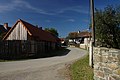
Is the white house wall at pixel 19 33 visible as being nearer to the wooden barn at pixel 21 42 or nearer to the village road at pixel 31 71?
the wooden barn at pixel 21 42

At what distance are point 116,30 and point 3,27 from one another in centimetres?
4426

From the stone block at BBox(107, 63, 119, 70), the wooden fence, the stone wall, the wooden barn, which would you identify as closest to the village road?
the stone wall

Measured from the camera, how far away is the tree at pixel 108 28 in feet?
50.0

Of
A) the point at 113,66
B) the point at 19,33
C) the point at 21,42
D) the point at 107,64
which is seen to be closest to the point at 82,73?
the point at 107,64

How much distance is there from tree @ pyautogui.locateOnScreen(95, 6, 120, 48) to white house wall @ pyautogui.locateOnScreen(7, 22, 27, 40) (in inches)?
589

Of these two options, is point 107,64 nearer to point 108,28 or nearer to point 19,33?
point 108,28

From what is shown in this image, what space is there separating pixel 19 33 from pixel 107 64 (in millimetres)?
23249

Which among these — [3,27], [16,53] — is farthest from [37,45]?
[3,27]

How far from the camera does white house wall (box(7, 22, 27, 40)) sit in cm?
2773

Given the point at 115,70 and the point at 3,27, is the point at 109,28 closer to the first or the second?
the point at 115,70

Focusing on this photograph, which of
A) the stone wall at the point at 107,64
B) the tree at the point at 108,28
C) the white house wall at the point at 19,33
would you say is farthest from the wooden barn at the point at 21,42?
the stone wall at the point at 107,64

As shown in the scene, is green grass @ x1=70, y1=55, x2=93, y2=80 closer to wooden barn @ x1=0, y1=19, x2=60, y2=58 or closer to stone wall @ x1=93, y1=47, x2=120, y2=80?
stone wall @ x1=93, y1=47, x2=120, y2=80

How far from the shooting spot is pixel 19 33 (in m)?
28.2

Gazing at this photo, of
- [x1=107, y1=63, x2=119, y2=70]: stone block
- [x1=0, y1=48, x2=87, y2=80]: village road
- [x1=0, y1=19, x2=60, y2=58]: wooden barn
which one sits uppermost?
[x1=0, y1=19, x2=60, y2=58]: wooden barn
